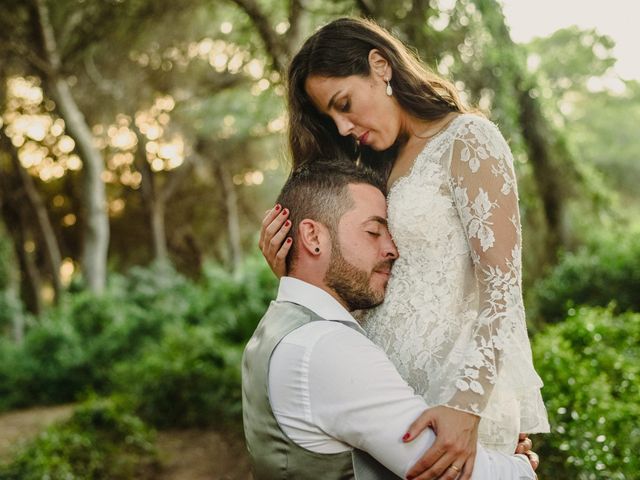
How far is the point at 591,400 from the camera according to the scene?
341cm

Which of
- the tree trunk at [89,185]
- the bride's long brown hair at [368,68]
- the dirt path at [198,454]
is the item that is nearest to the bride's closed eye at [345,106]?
the bride's long brown hair at [368,68]

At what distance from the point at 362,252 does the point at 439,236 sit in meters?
0.32

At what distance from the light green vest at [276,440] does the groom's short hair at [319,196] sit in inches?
12.0

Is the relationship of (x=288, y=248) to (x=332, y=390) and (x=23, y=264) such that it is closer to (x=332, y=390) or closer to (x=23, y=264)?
(x=332, y=390)

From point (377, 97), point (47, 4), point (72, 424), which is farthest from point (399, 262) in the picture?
point (47, 4)

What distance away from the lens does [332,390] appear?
5.94 ft

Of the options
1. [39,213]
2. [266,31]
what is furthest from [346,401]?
[39,213]

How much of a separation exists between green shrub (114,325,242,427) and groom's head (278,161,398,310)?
532cm

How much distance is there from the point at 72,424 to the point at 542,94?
269 inches

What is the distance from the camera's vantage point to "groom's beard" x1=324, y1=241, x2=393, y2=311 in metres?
2.18

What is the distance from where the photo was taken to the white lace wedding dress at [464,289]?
207 centimetres

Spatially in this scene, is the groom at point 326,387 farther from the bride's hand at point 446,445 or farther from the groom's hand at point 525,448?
the groom's hand at point 525,448

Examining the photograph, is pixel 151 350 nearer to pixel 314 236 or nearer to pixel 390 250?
pixel 390 250

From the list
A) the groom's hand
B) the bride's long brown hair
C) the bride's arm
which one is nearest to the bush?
the bride's long brown hair
